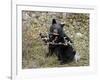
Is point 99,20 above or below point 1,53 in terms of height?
above

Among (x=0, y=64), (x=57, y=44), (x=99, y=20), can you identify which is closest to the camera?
(x=0, y=64)

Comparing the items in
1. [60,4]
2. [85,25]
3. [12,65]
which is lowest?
[12,65]

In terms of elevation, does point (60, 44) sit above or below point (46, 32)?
below

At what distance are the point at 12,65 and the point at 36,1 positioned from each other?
590mm

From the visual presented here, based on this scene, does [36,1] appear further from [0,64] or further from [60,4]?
[0,64]

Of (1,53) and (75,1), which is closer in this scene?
(1,53)

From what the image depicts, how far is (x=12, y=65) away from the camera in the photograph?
1804mm

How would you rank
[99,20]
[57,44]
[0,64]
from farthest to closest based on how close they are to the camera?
[99,20] → [57,44] → [0,64]

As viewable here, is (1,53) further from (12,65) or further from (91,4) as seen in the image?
(91,4)

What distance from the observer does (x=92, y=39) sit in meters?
2.04

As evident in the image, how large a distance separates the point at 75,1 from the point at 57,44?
434mm

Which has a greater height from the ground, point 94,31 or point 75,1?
point 75,1

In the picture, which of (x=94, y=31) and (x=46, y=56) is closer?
(x=46, y=56)

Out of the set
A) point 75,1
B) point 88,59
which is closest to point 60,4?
point 75,1
